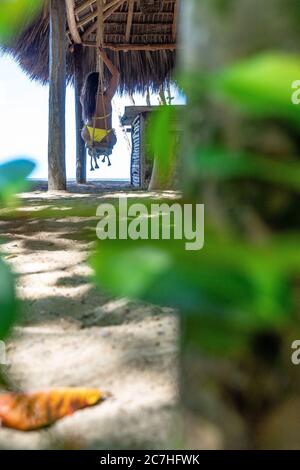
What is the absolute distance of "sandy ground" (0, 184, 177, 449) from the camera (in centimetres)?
82

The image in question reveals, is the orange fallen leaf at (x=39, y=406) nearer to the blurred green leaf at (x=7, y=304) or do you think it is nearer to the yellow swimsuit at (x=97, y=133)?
the blurred green leaf at (x=7, y=304)

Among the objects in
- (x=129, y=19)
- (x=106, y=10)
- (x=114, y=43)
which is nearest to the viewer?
(x=106, y=10)

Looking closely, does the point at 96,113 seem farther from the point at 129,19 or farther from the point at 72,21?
the point at 129,19

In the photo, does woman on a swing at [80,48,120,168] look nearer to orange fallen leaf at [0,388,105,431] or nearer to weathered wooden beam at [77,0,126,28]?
weathered wooden beam at [77,0,126,28]

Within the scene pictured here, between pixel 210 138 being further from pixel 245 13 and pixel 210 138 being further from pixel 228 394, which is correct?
pixel 228 394

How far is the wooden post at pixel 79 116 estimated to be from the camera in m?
7.47

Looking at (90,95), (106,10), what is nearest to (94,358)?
(90,95)

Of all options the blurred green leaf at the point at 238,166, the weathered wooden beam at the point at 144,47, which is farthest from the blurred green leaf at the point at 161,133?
the weathered wooden beam at the point at 144,47

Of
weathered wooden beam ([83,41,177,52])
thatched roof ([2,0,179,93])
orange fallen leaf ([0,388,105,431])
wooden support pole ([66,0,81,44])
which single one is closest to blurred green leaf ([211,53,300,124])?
orange fallen leaf ([0,388,105,431])

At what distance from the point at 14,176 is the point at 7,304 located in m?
0.06

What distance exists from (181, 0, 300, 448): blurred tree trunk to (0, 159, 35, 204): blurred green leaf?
79mm

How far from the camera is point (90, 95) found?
645cm

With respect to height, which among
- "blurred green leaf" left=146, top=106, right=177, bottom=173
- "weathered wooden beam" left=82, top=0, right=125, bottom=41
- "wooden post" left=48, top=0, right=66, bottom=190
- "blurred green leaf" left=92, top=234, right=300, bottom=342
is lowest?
"blurred green leaf" left=92, top=234, right=300, bottom=342

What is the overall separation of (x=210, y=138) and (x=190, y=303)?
0.15 m
